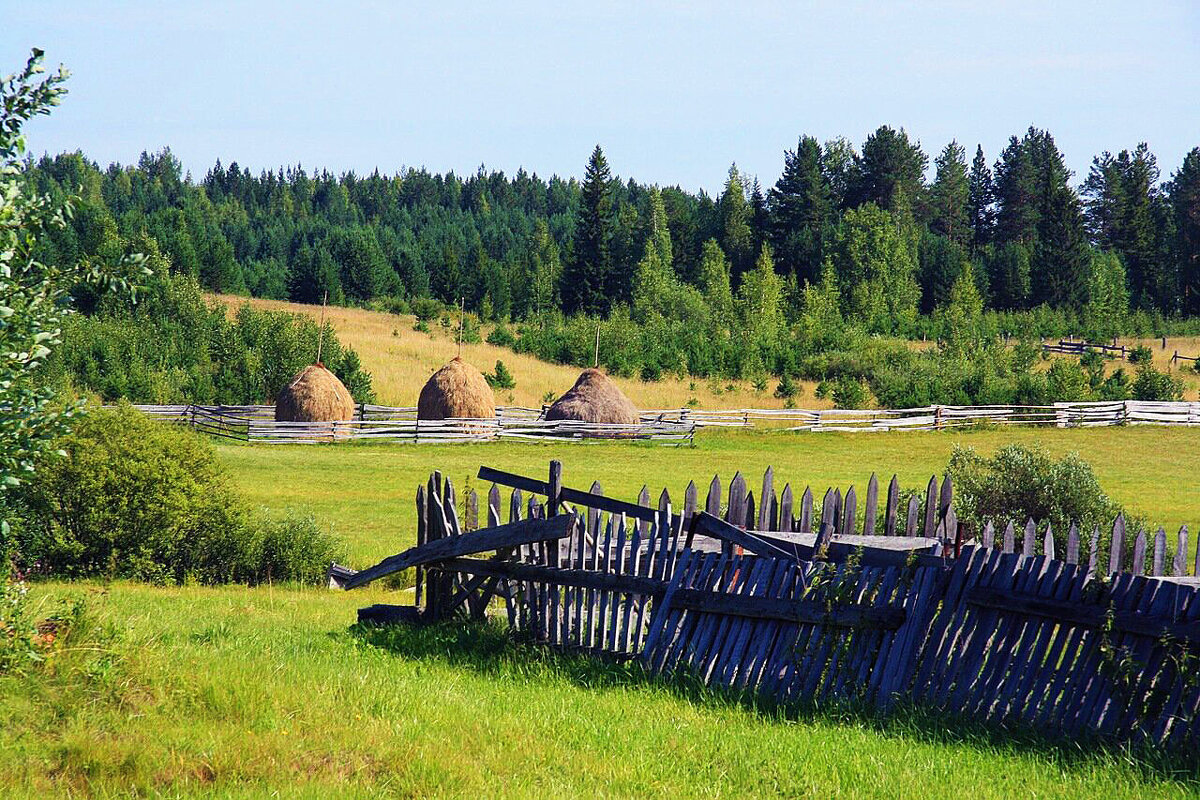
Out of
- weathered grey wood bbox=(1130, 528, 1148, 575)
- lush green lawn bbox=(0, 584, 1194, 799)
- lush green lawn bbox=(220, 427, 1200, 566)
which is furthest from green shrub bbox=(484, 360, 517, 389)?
lush green lawn bbox=(0, 584, 1194, 799)

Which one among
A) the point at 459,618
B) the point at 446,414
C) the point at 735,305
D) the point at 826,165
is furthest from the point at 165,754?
the point at 826,165

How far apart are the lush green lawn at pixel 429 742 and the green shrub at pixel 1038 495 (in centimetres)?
968

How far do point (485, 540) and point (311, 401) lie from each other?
106 ft

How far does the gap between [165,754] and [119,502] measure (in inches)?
371

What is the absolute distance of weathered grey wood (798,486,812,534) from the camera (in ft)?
32.8

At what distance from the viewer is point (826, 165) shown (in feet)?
357

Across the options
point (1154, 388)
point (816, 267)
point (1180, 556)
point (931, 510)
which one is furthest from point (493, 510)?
point (816, 267)

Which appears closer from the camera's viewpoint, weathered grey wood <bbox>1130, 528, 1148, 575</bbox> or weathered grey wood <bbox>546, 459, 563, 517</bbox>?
weathered grey wood <bbox>1130, 528, 1148, 575</bbox>

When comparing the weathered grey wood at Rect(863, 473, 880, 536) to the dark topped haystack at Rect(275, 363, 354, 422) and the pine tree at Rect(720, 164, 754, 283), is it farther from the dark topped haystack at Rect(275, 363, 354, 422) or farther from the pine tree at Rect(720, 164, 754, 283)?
the pine tree at Rect(720, 164, 754, 283)

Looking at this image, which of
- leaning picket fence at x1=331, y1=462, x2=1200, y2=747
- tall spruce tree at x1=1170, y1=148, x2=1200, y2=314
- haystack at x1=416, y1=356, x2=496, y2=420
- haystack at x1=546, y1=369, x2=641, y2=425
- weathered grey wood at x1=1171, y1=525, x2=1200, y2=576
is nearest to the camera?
leaning picket fence at x1=331, y1=462, x2=1200, y2=747

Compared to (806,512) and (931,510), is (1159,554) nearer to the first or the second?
(931,510)

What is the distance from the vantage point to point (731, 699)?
6.99 m

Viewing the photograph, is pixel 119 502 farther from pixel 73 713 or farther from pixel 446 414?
pixel 446 414

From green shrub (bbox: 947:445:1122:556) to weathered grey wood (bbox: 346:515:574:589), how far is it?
8.62 m
